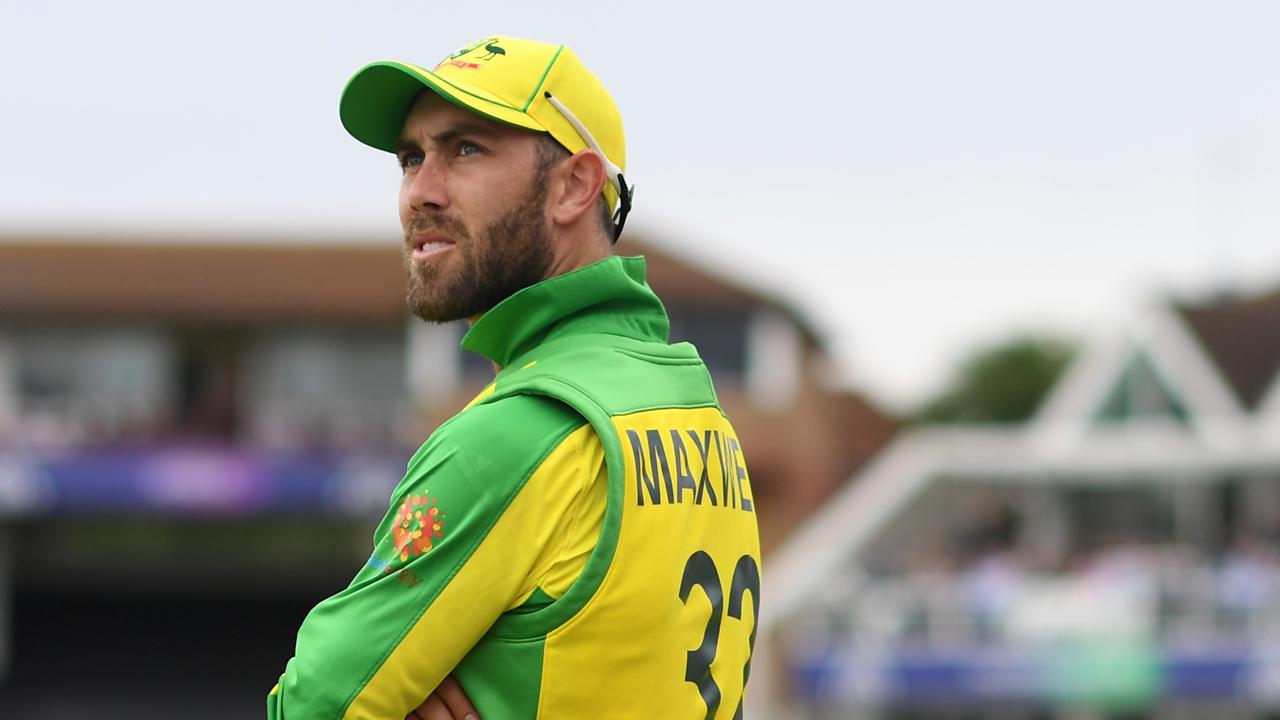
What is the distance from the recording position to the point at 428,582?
1.95 meters

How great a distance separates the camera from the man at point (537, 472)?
6.38ft

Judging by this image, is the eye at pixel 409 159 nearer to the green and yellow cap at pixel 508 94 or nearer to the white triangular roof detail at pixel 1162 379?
the green and yellow cap at pixel 508 94

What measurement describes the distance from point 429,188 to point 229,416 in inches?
1038

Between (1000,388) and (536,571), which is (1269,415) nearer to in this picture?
(536,571)

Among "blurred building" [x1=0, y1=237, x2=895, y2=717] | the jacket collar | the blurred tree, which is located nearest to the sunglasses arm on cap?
the jacket collar

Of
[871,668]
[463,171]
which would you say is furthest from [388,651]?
[871,668]

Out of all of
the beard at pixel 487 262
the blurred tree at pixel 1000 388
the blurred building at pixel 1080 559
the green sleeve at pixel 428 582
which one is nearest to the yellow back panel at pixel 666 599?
the green sleeve at pixel 428 582

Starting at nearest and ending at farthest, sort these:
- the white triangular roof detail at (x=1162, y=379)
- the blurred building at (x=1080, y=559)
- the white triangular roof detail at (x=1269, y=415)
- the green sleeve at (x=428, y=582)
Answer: the green sleeve at (x=428, y=582) → the blurred building at (x=1080, y=559) → the white triangular roof detail at (x=1269, y=415) → the white triangular roof detail at (x=1162, y=379)

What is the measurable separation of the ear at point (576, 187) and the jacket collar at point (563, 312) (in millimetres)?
76

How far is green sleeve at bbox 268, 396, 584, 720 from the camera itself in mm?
1927

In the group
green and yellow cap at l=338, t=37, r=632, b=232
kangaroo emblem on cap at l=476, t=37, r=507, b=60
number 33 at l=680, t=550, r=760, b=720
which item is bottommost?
number 33 at l=680, t=550, r=760, b=720

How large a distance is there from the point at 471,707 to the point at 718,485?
500 mm

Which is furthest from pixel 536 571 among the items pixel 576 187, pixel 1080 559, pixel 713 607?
pixel 1080 559

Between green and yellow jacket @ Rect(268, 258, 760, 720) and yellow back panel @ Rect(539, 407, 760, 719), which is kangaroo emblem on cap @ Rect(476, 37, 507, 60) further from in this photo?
yellow back panel @ Rect(539, 407, 760, 719)
